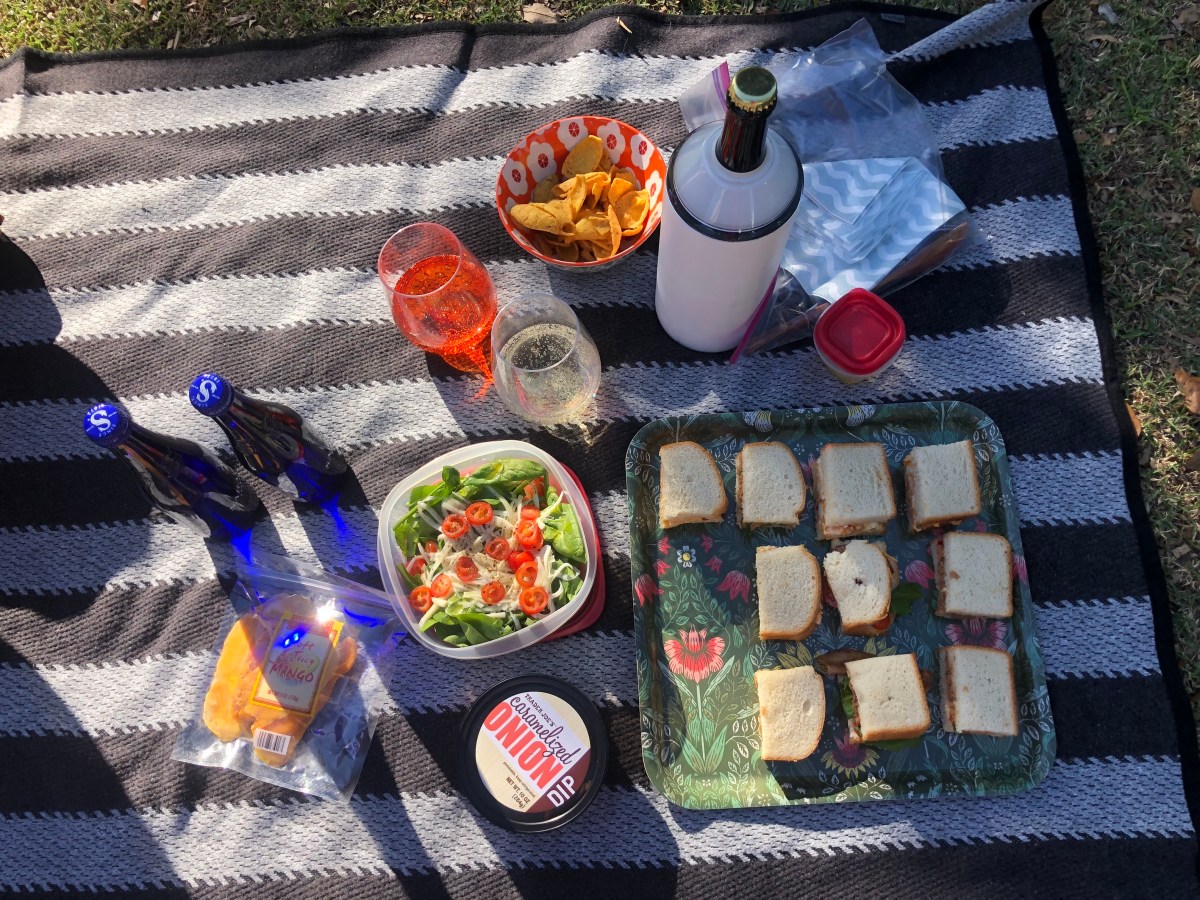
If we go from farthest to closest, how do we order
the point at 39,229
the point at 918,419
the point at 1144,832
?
the point at 39,229, the point at 918,419, the point at 1144,832

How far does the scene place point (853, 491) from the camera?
1363 millimetres

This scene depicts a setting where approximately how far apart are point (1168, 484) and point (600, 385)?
3.43 ft

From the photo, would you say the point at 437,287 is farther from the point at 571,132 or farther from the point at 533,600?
the point at 533,600

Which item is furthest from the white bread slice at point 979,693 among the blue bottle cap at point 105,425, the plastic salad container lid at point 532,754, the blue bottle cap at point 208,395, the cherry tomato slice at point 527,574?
the blue bottle cap at point 105,425

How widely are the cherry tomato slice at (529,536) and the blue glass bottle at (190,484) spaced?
0.49 meters

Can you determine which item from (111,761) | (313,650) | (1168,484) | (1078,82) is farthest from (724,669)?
(1078,82)

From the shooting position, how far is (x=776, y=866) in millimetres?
1290

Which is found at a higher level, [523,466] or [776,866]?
[523,466]

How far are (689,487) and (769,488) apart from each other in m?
0.14

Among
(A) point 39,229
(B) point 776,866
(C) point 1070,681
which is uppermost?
(A) point 39,229

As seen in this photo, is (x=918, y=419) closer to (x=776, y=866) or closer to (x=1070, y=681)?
(x=1070, y=681)

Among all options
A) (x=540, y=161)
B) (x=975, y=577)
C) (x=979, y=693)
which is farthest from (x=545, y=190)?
(x=979, y=693)

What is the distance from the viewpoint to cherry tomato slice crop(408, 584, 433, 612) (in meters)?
1.31

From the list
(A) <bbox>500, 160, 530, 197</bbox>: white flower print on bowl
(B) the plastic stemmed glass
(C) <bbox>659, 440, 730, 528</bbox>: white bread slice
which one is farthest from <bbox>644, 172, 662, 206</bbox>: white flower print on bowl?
(C) <bbox>659, 440, 730, 528</bbox>: white bread slice
